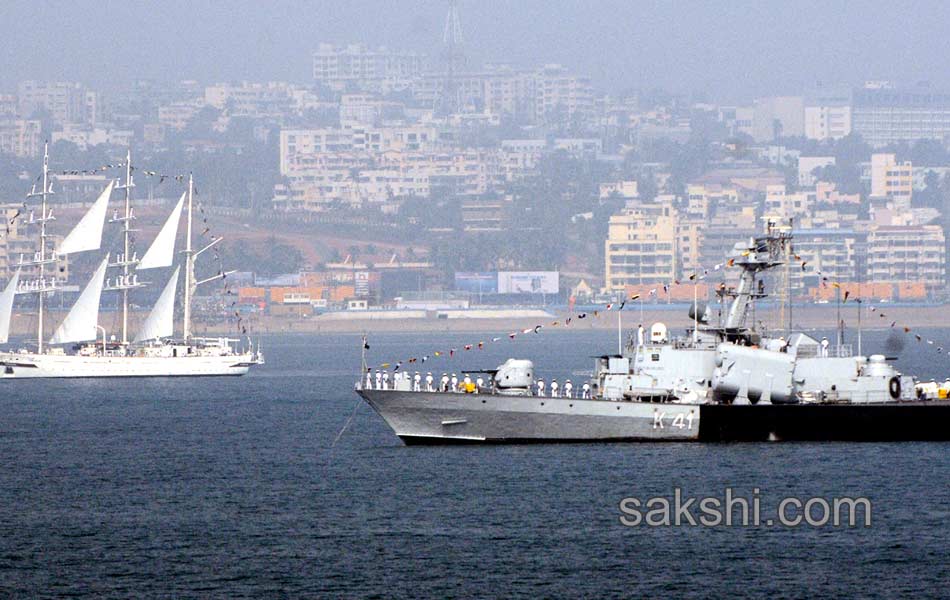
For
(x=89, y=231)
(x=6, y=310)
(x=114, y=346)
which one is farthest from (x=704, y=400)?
(x=89, y=231)

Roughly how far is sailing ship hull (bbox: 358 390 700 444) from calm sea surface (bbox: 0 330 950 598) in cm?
61

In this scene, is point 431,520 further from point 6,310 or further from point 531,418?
point 6,310

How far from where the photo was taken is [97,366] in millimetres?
121938

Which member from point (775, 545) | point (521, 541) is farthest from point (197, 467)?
point (775, 545)

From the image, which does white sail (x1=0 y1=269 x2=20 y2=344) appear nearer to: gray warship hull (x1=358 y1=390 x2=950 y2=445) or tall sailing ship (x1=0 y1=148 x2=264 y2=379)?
tall sailing ship (x1=0 y1=148 x2=264 y2=379)

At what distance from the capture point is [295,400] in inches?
3777

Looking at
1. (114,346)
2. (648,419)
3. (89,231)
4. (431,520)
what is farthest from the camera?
(89,231)

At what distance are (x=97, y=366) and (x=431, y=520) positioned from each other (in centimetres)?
7759

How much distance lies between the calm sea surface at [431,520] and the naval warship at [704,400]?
0.71 m

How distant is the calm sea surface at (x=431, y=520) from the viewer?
132 feet

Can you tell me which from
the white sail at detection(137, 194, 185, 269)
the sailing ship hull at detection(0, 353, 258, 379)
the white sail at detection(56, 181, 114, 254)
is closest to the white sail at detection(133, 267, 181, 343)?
the sailing ship hull at detection(0, 353, 258, 379)

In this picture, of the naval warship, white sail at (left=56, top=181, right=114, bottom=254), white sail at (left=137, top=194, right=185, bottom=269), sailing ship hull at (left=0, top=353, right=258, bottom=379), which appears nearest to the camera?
the naval warship

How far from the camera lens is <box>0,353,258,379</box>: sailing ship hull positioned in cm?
12150

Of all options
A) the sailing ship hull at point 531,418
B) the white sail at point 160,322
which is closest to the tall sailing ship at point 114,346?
the white sail at point 160,322
